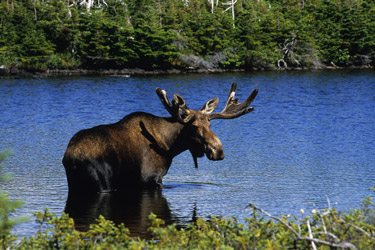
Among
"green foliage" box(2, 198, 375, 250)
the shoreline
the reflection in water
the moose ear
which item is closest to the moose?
the moose ear

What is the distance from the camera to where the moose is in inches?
429

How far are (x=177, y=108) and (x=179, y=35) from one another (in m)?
67.0

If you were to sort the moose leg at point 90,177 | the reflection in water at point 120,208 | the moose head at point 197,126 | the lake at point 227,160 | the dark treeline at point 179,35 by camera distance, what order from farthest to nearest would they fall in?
the dark treeline at point 179,35, the moose head at point 197,126, the lake at point 227,160, the moose leg at point 90,177, the reflection in water at point 120,208

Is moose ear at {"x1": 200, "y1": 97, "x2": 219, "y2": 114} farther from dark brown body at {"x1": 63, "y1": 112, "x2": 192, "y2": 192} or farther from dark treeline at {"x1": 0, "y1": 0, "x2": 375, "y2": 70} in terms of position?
dark treeline at {"x1": 0, "y1": 0, "x2": 375, "y2": 70}

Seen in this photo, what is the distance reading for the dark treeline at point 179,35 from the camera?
73000mm

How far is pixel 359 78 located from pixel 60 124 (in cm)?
4047

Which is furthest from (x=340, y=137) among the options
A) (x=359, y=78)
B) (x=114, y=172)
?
(x=359, y=78)

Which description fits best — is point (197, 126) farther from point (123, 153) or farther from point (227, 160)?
point (227, 160)

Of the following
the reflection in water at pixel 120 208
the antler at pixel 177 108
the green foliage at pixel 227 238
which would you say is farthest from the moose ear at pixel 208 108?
the green foliage at pixel 227 238

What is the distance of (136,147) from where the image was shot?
1184cm

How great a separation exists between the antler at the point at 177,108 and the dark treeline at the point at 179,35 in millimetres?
56437

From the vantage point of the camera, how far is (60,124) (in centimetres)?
2661

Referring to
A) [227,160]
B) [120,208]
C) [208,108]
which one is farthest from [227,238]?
[227,160]

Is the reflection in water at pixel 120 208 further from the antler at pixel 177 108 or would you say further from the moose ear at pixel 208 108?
the moose ear at pixel 208 108
